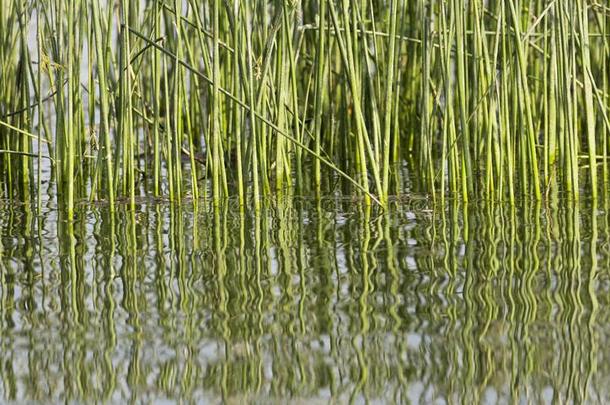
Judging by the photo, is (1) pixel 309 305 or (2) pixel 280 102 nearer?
(1) pixel 309 305

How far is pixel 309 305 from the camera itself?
3.47m

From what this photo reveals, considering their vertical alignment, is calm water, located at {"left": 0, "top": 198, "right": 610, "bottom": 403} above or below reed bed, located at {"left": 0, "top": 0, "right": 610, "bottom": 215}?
below

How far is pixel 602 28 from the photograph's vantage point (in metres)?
6.29

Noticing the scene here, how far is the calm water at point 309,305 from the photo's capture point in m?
2.81

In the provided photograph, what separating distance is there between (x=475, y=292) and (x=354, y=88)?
56.0 inches

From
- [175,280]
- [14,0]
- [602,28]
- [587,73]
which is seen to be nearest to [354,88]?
[587,73]

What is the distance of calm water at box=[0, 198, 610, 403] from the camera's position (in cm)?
281

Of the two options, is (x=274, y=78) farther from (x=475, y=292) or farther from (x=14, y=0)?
(x=475, y=292)

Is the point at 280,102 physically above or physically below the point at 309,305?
above

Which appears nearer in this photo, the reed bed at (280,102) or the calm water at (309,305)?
the calm water at (309,305)

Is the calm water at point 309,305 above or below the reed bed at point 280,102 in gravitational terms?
below

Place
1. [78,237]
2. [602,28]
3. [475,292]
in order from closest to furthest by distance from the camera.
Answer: [475,292]
[78,237]
[602,28]

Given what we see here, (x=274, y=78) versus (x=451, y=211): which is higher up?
(x=274, y=78)

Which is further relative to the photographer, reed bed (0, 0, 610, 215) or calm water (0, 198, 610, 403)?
reed bed (0, 0, 610, 215)
